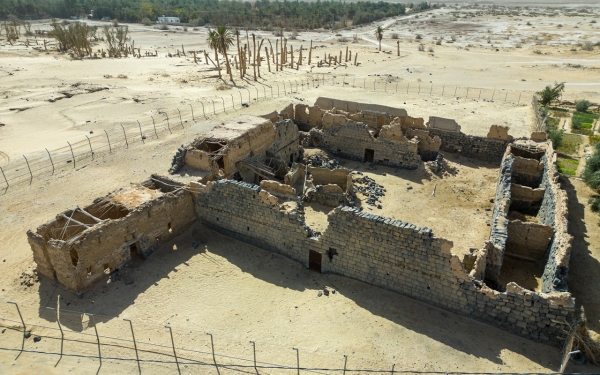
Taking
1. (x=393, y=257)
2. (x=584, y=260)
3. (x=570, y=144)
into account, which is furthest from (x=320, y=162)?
(x=570, y=144)

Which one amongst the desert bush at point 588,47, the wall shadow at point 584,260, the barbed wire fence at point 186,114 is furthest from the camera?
the desert bush at point 588,47

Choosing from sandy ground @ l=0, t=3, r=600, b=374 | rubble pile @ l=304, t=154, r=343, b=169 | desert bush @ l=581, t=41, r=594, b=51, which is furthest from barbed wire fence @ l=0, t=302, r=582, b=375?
desert bush @ l=581, t=41, r=594, b=51

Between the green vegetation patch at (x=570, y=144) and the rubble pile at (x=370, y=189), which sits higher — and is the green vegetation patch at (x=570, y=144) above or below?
above

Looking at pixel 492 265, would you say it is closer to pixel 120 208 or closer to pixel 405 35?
pixel 120 208

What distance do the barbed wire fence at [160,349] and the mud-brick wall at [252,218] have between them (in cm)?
451

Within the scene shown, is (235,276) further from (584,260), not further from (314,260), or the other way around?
(584,260)

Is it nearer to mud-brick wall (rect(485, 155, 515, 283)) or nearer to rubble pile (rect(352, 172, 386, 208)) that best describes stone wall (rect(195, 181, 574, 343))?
mud-brick wall (rect(485, 155, 515, 283))

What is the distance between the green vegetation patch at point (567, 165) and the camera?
24.9 metres

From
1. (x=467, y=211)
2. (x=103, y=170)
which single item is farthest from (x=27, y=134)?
(x=467, y=211)

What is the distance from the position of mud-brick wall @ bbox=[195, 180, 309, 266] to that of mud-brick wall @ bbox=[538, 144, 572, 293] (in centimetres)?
845

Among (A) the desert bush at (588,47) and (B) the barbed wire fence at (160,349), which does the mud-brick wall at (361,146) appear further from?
(A) the desert bush at (588,47)

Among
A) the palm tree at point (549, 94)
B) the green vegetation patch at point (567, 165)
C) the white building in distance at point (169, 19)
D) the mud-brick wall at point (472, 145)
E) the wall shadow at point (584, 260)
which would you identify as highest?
the white building in distance at point (169, 19)

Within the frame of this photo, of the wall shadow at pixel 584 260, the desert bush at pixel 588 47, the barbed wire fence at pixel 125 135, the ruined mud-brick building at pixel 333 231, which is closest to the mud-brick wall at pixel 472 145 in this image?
the ruined mud-brick building at pixel 333 231

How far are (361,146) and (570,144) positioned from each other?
16.1 metres
